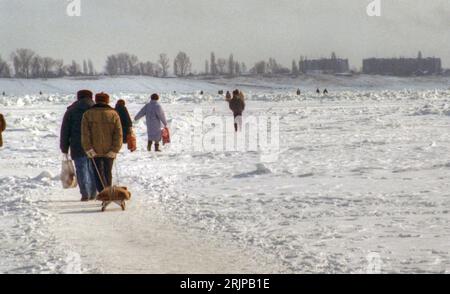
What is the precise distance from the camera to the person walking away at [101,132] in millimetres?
8164

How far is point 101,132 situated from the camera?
26.9 ft

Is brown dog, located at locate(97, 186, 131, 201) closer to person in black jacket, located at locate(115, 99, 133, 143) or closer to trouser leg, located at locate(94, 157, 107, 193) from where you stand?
trouser leg, located at locate(94, 157, 107, 193)

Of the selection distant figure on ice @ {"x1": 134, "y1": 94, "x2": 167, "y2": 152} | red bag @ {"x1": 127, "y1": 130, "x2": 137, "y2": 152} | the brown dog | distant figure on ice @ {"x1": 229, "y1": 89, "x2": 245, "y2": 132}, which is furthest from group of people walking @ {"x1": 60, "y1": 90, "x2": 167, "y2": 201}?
distant figure on ice @ {"x1": 229, "y1": 89, "x2": 245, "y2": 132}

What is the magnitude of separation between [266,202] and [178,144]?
9118mm

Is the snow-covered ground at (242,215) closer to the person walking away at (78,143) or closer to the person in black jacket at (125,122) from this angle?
the person walking away at (78,143)

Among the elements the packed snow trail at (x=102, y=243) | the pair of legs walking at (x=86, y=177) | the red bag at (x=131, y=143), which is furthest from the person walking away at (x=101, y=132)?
the red bag at (x=131, y=143)

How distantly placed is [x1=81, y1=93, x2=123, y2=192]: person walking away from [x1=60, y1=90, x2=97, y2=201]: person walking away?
0.87 feet

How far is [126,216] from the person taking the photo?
7.59 meters

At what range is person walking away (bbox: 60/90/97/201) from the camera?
8539mm

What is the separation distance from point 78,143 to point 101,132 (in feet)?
1.75

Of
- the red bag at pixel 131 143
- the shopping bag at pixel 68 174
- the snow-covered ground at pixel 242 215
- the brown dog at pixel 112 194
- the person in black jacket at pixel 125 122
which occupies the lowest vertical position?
the snow-covered ground at pixel 242 215

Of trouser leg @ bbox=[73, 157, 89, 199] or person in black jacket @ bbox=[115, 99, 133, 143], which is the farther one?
person in black jacket @ bbox=[115, 99, 133, 143]
